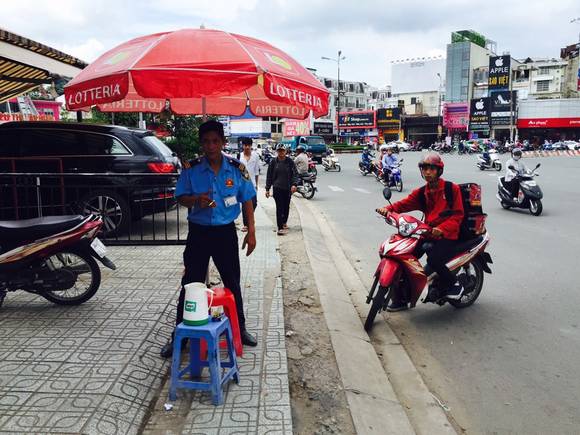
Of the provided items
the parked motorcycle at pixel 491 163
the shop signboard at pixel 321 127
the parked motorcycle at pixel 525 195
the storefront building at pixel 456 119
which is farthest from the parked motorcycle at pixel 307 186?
the storefront building at pixel 456 119

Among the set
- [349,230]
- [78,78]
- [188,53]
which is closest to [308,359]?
[188,53]

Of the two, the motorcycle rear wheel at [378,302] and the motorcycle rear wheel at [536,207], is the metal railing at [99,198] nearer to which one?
the motorcycle rear wheel at [378,302]

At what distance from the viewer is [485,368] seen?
3992 millimetres

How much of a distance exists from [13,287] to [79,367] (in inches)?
62.9

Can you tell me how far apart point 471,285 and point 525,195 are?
722 cm

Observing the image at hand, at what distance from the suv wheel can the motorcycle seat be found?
9.61 ft

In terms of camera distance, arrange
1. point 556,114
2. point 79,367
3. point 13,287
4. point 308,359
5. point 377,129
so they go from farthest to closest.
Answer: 1. point 377,129
2. point 556,114
3. point 13,287
4. point 308,359
5. point 79,367

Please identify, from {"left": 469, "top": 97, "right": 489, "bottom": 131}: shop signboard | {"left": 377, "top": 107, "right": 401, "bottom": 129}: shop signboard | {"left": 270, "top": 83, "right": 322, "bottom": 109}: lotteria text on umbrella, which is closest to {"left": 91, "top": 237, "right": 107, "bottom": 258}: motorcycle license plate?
{"left": 270, "top": 83, "right": 322, "bottom": 109}: lotteria text on umbrella

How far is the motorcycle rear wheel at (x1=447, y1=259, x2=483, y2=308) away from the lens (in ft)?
17.3

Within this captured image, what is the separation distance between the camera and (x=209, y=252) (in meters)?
3.69

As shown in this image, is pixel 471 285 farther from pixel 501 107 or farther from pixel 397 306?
pixel 501 107

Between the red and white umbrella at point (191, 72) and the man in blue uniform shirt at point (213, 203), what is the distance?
386mm

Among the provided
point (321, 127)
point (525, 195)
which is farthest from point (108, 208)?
point (321, 127)

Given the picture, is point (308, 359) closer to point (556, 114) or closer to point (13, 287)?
point (13, 287)
